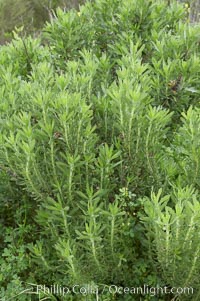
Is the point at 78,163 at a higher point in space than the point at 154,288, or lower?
higher

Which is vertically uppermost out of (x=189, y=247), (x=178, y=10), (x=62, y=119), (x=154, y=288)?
(x=178, y=10)

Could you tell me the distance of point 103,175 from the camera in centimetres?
241

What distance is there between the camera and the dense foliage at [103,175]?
7.39 feet

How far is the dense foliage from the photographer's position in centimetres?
225

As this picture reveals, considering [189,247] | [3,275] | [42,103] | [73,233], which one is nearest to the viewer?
[189,247]

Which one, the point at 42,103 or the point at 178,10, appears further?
the point at 178,10

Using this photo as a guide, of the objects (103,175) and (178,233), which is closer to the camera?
(178,233)

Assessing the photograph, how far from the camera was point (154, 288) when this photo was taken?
2.59 m

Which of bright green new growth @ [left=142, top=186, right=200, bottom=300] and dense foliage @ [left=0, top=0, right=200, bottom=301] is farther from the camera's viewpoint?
dense foliage @ [left=0, top=0, right=200, bottom=301]

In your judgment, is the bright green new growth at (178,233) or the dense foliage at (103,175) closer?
the bright green new growth at (178,233)

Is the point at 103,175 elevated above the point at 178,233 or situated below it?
above

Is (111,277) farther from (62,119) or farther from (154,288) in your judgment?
(62,119)

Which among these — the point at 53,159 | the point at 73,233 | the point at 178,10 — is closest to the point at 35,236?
the point at 73,233

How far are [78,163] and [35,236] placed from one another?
31.3 inches
